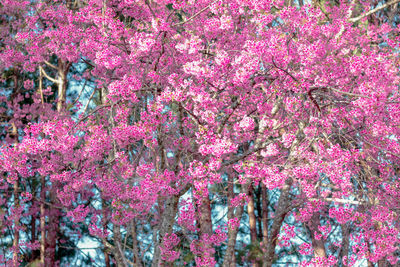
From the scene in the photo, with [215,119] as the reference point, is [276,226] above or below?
below

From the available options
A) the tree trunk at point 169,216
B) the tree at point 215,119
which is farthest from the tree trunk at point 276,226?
the tree trunk at point 169,216

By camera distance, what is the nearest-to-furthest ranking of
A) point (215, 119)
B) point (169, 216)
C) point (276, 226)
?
point (215, 119) < point (169, 216) < point (276, 226)

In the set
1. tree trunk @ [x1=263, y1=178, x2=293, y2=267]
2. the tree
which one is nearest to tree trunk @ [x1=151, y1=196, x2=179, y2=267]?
the tree

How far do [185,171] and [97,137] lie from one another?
4.17ft

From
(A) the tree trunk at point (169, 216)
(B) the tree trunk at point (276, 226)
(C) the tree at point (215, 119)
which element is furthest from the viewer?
(B) the tree trunk at point (276, 226)

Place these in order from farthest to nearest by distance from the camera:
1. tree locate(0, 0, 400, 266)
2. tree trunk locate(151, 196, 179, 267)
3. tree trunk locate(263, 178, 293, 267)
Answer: tree trunk locate(263, 178, 293, 267) < tree trunk locate(151, 196, 179, 267) < tree locate(0, 0, 400, 266)

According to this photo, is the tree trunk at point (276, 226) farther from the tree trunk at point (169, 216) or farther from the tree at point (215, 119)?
the tree trunk at point (169, 216)

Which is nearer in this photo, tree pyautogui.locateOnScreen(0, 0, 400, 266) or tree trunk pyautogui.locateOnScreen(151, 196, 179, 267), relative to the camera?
tree pyautogui.locateOnScreen(0, 0, 400, 266)

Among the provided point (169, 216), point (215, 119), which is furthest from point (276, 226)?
point (215, 119)

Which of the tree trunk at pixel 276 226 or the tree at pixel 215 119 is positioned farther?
the tree trunk at pixel 276 226

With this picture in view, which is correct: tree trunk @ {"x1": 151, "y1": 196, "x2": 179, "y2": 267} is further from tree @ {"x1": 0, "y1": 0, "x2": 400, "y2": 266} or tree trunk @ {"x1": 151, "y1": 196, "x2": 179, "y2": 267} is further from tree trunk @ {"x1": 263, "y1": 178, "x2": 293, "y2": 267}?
tree trunk @ {"x1": 263, "y1": 178, "x2": 293, "y2": 267}

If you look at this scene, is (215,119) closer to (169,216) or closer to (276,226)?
(169,216)

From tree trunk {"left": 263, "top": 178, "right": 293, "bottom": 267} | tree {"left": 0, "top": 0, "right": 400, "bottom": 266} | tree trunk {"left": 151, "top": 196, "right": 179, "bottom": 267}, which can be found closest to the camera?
tree {"left": 0, "top": 0, "right": 400, "bottom": 266}

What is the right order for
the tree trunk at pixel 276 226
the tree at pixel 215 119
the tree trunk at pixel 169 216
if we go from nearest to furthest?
1. the tree at pixel 215 119
2. the tree trunk at pixel 169 216
3. the tree trunk at pixel 276 226
